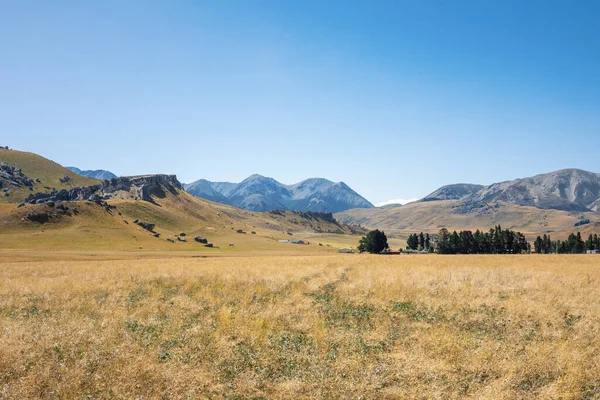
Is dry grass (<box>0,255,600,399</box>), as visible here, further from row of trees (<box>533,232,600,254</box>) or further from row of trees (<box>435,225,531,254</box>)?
row of trees (<box>533,232,600,254</box>)

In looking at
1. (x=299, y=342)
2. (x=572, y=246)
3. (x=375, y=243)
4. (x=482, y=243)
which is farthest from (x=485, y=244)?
(x=299, y=342)

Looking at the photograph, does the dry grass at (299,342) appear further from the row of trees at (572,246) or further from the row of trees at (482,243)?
the row of trees at (572,246)

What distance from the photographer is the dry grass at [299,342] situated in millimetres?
8969

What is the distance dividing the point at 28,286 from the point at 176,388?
19082 millimetres

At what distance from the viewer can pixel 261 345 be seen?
12125 mm

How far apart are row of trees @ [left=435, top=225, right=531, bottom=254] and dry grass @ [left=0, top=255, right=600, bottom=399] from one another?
116 meters

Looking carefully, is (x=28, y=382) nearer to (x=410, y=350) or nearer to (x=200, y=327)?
(x=200, y=327)

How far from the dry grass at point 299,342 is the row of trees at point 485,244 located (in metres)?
116

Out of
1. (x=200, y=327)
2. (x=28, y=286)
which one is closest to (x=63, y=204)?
(x=28, y=286)

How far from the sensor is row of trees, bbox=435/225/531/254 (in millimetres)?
126750

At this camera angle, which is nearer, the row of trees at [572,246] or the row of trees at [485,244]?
the row of trees at [485,244]

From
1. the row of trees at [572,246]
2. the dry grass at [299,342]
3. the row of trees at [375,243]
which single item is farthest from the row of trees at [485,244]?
the dry grass at [299,342]

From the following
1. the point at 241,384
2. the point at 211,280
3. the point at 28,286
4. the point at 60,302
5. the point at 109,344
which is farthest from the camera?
the point at 211,280

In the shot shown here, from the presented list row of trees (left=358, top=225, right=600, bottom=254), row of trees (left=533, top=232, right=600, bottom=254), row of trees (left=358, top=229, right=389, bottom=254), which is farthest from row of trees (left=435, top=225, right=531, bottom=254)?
row of trees (left=358, top=229, right=389, bottom=254)
